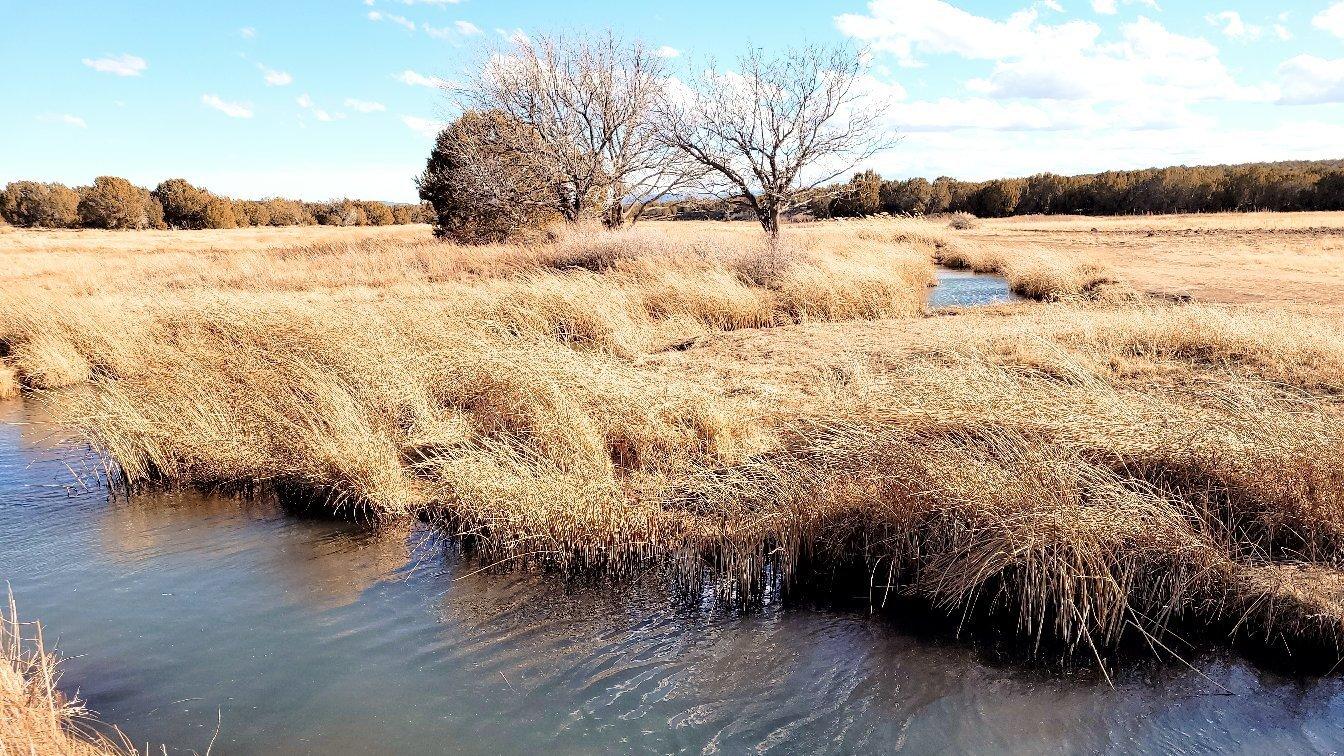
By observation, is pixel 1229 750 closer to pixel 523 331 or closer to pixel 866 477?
pixel 866 477

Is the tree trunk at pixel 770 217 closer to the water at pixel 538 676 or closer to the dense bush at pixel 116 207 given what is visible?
the water at pixel 538 676

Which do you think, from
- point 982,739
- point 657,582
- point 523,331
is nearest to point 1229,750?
point 982,739

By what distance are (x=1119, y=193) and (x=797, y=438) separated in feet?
182

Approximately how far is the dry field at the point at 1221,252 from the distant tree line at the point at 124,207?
34421mm

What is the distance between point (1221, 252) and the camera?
77.0ft

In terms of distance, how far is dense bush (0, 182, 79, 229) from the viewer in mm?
44844

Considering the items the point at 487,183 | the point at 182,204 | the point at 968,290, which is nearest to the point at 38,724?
the point at 968,290

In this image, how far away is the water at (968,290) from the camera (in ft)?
52.9

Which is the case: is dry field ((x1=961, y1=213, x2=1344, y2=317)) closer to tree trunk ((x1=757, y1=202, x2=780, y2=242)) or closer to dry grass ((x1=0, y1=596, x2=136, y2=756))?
tree trunk ((x1=757, y1=202, x2=780, y2=242))

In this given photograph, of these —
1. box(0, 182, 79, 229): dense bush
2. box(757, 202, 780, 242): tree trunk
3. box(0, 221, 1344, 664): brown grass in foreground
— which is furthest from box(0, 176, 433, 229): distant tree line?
box(0, 221, 1344, 664): brown grass in foreground

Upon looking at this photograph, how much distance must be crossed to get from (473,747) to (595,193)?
65.6 feet

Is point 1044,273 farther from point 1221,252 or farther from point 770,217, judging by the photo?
point 1221,252

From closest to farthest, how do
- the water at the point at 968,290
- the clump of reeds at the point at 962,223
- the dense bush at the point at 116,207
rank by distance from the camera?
the water at the point at 968,290
the clump of reeds at the point at 962,223
the dense bush at the point at 116,207

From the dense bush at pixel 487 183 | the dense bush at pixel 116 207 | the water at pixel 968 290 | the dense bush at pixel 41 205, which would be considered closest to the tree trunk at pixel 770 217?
the water at pixel 968 290
